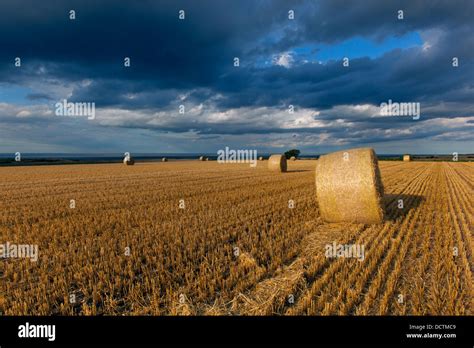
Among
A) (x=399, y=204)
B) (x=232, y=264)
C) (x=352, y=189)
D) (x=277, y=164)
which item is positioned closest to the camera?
(x=232, y=264)

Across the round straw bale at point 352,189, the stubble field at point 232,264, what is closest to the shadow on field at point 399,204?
the stubble field at point 232,264

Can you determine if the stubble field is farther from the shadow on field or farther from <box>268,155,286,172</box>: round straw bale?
<box>268,155,286,172</box>: round straw bale

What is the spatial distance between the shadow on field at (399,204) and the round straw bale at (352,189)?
3.59 ft

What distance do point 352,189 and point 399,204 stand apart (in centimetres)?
335

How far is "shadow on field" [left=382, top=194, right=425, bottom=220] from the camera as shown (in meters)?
9.46

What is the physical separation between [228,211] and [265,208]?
54.5 inches

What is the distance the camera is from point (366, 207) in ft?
27.5

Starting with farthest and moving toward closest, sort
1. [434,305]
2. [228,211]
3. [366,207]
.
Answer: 1. [228,211]
2. [366,207]
3. [434,305]

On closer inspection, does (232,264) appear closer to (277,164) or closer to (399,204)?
(399,204)

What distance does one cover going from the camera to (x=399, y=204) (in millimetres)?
10719

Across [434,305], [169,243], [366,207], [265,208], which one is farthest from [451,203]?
[169,243]

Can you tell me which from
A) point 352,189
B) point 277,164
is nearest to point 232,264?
point 352,189

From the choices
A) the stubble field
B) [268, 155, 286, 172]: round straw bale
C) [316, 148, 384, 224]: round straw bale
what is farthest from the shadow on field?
[268, 155, 286, 172]: round straw bale
